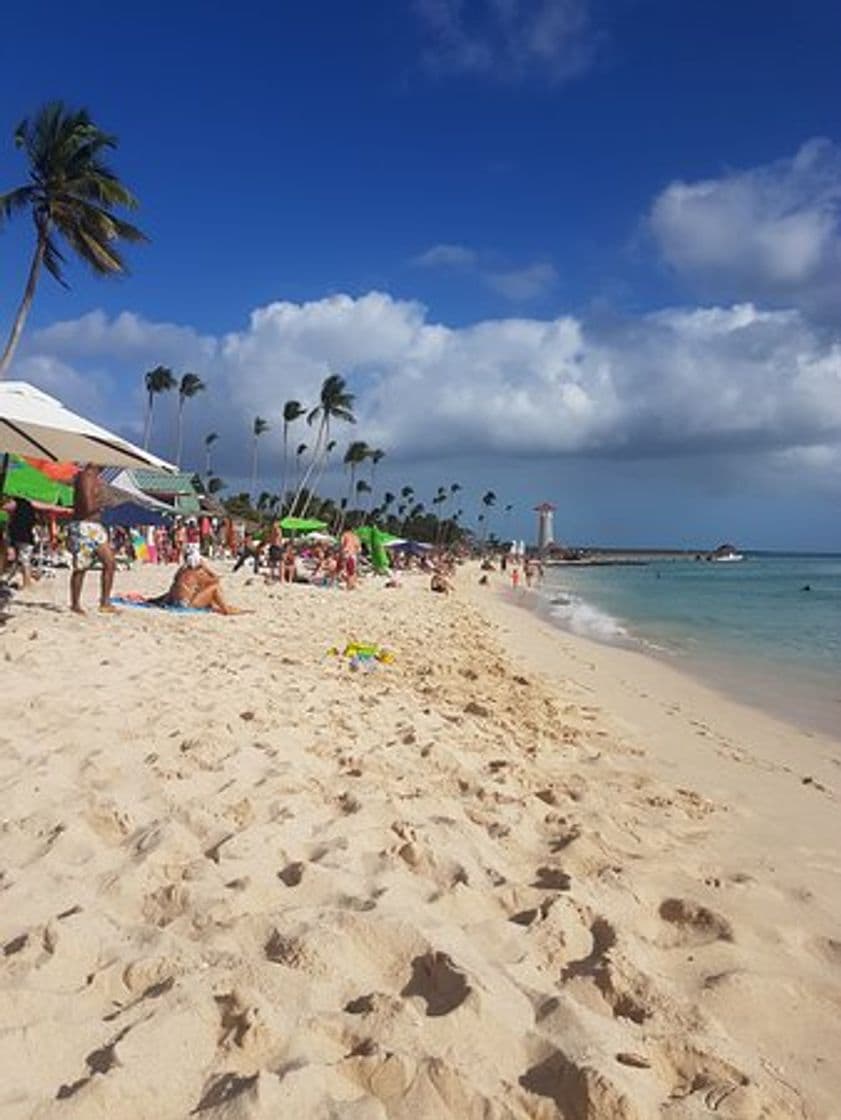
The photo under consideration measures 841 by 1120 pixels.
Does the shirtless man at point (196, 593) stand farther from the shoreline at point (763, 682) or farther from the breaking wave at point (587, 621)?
the breaking wave at point (587, 621)

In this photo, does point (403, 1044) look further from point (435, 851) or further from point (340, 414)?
point (340, 414)

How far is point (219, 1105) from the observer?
185cm

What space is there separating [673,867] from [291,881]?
1.65m

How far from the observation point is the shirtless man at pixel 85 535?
330 inches

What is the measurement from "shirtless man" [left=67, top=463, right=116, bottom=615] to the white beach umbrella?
0.69 metres

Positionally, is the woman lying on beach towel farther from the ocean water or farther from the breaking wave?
the breaking wave

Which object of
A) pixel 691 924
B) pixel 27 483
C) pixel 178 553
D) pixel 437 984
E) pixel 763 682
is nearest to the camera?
pixel 437 984

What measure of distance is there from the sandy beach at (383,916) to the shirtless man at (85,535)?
105 inches

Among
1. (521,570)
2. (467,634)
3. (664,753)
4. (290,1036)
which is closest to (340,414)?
(521,570)

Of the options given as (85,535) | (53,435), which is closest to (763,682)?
(85,535)

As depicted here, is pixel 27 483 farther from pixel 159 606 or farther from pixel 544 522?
pixel 544 522

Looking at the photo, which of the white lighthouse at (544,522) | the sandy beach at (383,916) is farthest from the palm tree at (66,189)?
the white lighthouse at (544,522)

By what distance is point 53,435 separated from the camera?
660cm

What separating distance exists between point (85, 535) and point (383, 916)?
769 centimetres
